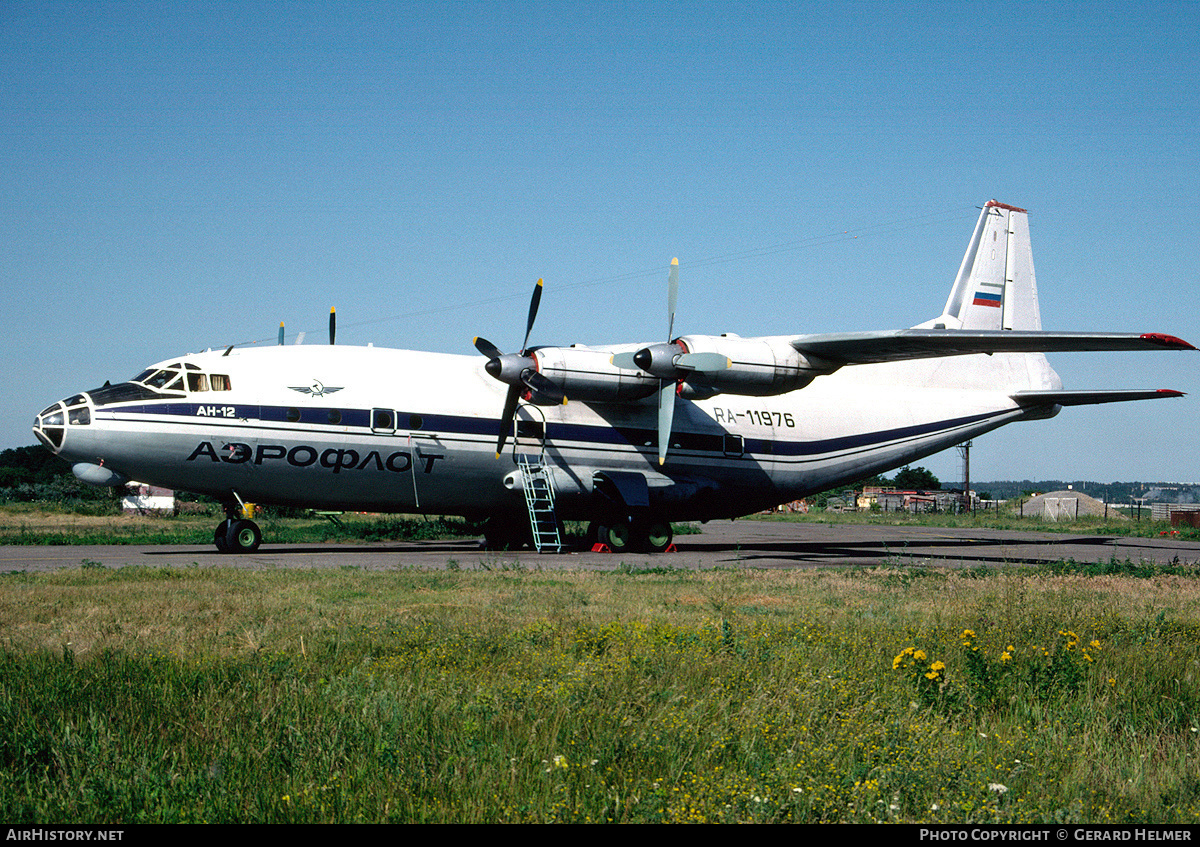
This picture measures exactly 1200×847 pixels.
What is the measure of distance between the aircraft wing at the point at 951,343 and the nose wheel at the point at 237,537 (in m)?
13.6

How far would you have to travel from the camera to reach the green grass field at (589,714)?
4.77m

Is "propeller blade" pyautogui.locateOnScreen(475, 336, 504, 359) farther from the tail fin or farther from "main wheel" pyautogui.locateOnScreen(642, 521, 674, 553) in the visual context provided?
the tail fin

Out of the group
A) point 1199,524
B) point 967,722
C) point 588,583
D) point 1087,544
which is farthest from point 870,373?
point 1199,524

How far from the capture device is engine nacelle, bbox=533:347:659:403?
22.7 m

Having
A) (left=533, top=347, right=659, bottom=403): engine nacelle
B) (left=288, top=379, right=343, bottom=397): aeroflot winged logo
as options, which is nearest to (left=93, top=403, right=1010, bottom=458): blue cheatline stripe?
(left=288, top=379, right=343, bottom=397): aeroflot winged logo

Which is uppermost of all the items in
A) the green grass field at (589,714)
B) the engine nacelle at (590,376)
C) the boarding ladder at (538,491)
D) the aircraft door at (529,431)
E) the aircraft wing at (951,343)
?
the aircraft wing at (951,343)

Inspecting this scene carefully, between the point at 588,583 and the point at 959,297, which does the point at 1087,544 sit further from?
the point at 588,583

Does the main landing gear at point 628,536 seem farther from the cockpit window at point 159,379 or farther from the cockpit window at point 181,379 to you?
the cockpit window at point 159,379

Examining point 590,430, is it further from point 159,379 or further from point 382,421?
point 159,379

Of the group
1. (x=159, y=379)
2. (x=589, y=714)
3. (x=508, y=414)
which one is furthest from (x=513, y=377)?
(x=589, y=714)

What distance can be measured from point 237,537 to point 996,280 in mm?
24062

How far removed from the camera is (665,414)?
76.0 feet

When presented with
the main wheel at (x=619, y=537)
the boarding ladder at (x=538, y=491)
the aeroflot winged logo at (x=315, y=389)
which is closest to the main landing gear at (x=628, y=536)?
the main wheel at (x=619, y=537)

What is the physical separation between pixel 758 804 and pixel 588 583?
403 inches
